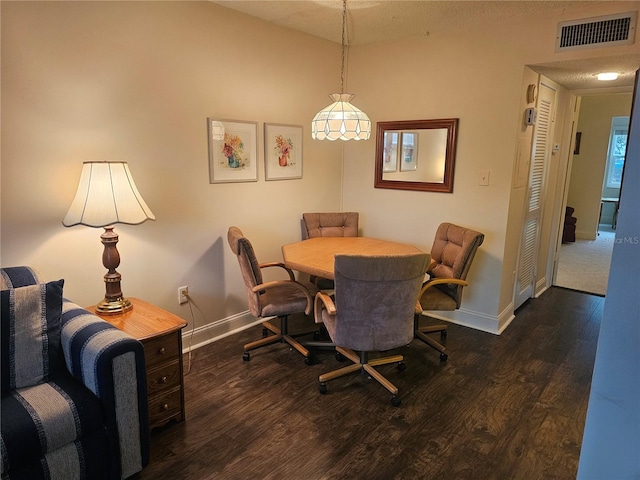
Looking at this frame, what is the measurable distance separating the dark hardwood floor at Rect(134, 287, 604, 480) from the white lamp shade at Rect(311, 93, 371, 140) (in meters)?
1.59

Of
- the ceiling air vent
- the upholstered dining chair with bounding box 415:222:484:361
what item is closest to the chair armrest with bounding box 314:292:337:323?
the upholstered dining chair with bounding box 415:222:484:361

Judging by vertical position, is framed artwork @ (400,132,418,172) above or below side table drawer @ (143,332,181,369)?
above

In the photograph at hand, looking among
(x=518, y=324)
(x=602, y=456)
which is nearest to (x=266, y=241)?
(x=518, y=324)

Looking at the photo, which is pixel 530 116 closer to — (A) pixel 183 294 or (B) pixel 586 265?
(A) pixel 183 294

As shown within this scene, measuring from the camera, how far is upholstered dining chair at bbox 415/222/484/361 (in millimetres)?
2898

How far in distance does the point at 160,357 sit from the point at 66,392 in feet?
1.64

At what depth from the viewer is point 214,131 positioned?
299 cm

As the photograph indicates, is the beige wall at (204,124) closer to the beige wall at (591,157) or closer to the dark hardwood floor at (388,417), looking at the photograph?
the dark hardwood floor at (388,417)

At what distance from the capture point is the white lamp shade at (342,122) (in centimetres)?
253

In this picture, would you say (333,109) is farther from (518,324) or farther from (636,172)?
(518,324)

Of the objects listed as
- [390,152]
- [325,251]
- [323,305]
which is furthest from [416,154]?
[323,305]

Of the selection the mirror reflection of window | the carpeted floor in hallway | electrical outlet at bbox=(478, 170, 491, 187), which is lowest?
the carpeted floor in hallway

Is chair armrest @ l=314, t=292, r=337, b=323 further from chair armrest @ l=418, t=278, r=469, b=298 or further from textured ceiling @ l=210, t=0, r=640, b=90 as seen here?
textured ceiling @ l=210, t=0, r=640, b=90

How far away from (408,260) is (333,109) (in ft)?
3.48
